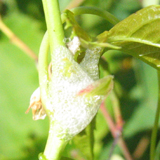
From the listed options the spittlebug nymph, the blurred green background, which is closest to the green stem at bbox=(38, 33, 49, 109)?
the spittlebug nymph

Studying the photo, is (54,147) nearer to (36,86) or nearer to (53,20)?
(53,20)

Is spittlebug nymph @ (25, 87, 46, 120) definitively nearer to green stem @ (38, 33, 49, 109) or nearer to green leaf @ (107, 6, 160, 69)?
green stem @ (38, 33, 49, 109)

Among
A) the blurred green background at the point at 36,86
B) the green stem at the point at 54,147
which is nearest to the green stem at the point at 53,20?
the green stem at the point at 54,147

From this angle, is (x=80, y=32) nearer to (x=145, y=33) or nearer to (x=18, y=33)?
(x=145, y=33)

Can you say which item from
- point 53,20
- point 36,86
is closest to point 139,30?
point 53,20

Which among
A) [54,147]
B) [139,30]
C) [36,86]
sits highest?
[139,30]
